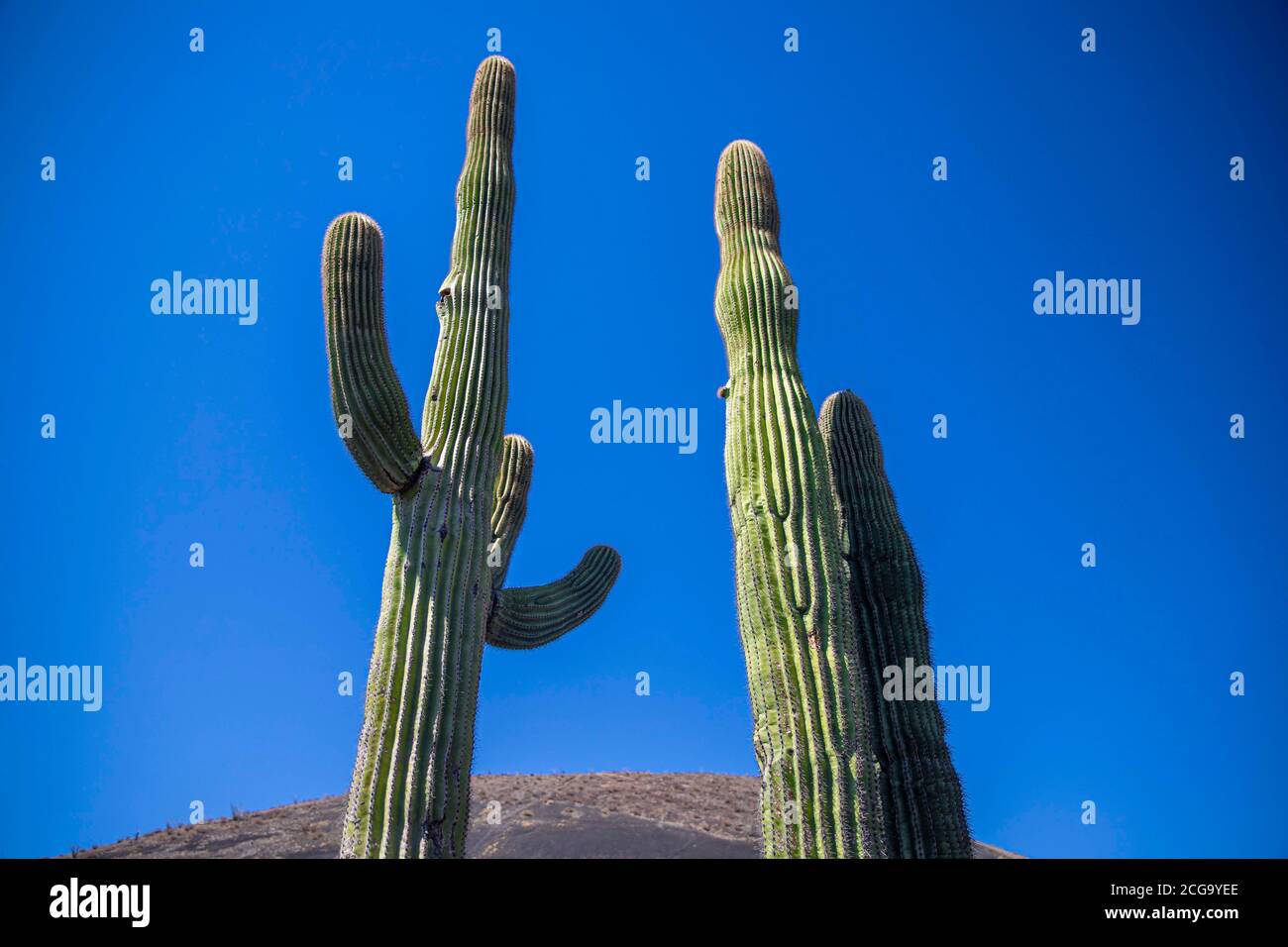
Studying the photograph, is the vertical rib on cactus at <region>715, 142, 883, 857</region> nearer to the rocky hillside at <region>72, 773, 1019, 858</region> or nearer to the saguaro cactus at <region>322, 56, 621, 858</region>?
the saguaro cactus at <region>322, 56, 621, 858</region>

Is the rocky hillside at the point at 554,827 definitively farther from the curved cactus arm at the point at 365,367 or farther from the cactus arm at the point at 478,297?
the curved cactus arm at the point at 365,367

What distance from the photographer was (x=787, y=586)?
5.69 metres

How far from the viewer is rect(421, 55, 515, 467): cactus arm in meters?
6.85

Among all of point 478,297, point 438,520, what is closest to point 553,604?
point 438,520

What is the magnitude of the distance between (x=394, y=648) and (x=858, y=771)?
2892 millimetres

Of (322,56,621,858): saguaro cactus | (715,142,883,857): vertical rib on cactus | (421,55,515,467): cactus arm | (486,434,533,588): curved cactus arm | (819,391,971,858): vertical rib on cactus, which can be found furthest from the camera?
(486,434,533,588): curved cactus arm

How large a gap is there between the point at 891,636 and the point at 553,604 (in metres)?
2.63

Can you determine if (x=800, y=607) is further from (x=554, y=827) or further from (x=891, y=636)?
(x=554, y=827)

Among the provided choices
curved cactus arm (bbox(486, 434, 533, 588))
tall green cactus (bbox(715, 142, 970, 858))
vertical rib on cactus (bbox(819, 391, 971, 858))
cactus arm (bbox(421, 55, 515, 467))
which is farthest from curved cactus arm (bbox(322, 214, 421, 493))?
vertical rib on cactus (bbox(819, 391, 971, 858))

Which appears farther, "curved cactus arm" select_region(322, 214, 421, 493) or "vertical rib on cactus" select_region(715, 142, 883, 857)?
"curved cactus arm" select_region(322, 214, 421, 493)

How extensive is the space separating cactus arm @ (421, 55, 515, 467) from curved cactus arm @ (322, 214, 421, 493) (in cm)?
39

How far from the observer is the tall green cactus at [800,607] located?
205 inches
